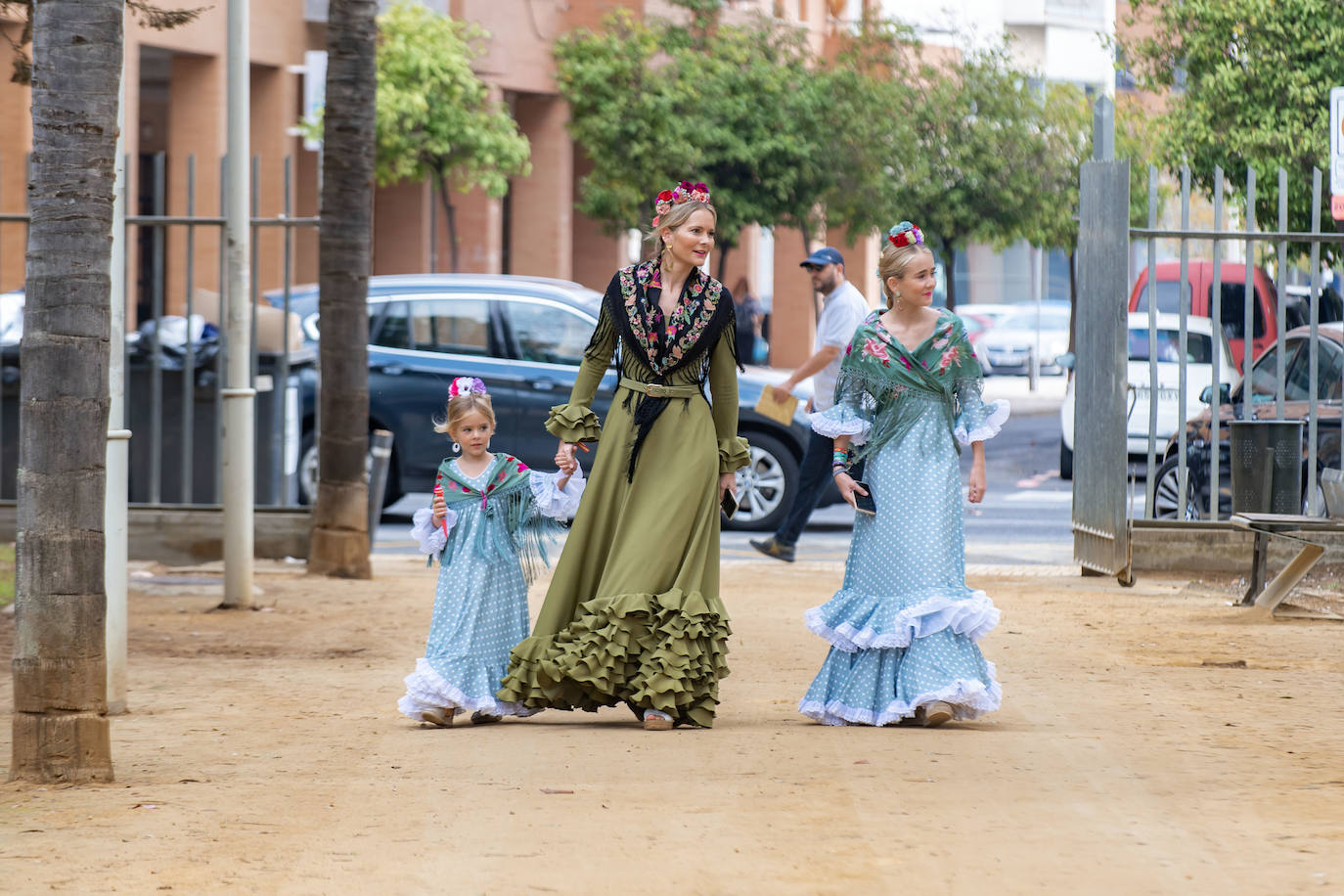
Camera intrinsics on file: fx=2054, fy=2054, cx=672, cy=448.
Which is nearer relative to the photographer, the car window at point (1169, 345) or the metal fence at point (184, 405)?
the metal fence at point (184, 405)

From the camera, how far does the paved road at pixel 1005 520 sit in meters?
14.0

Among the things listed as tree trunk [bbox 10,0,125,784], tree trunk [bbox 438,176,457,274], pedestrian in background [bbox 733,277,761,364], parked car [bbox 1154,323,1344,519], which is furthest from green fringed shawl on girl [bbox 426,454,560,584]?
pedestrian in background [bbox 733,277,761,364]

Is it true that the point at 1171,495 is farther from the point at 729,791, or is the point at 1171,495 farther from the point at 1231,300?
the point at 729,791

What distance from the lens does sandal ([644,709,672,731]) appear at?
6.80 meters

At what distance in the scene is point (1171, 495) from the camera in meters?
12.4

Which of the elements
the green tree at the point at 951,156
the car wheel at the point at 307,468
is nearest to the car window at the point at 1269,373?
the car wheel at the point at 307,468

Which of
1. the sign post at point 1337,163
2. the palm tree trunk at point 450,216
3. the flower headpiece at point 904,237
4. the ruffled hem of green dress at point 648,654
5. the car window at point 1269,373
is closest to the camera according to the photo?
the ruffled hem of green dress at point 648,654

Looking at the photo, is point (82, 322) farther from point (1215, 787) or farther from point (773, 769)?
point (1215, 787)

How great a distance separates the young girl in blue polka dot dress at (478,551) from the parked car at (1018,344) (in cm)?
3489

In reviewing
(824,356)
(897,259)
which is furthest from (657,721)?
(824,356)

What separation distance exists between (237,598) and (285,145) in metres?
18.1

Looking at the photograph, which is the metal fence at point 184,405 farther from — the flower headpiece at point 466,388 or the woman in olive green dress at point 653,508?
the woman in olive green dress at point 653,508

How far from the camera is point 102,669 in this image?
5945 millimetres

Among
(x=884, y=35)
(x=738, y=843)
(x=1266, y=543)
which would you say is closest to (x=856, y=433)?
(x=738, y=843)
